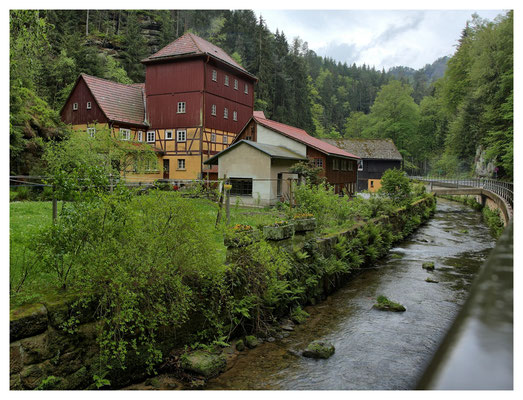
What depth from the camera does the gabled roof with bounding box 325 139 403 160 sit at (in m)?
44.1

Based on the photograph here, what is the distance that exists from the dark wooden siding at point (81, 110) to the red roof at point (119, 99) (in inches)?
19.8

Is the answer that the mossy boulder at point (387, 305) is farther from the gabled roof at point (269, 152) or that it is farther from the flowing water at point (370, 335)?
the gabled roof at point (269, 152)

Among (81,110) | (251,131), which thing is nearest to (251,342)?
(251,131)

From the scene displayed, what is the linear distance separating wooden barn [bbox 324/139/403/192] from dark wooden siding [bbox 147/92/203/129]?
21.1m

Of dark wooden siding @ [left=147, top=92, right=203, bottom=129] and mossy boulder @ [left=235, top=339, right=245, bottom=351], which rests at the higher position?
dark wooden siding @ [left=147, top=92, right=203, bottom=129]

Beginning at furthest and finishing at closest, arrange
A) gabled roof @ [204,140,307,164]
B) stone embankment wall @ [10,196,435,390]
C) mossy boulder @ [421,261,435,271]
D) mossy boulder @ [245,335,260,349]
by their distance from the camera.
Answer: gabled roof @ [204,140,307,164] < mossy boulder @ [421,261,435,271] < mossy boulder @ [245,335,260,349] < stone embankment wall @ [10,196,435,390]

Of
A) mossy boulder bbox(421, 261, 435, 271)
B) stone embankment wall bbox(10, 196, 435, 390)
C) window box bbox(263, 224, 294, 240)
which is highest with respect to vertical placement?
window box bbox(263, 224, 294, 240)

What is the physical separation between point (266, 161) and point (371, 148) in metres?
29.4

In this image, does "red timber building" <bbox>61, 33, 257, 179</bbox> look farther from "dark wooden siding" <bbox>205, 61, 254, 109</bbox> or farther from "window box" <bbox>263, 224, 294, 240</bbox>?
"window box" <bbox>263, 224, 294, 240</bbox>

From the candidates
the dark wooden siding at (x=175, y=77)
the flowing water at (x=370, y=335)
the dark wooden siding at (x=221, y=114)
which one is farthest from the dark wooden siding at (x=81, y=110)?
the flowing water at (x=370, y=335)

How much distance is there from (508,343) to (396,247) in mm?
16749

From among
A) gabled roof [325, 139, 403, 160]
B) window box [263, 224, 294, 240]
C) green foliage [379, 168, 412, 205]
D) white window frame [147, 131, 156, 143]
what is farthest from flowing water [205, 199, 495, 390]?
gabled roof [325, 139, 403, 160]

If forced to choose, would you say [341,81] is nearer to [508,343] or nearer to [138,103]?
[138,103]

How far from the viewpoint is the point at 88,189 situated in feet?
17.3
